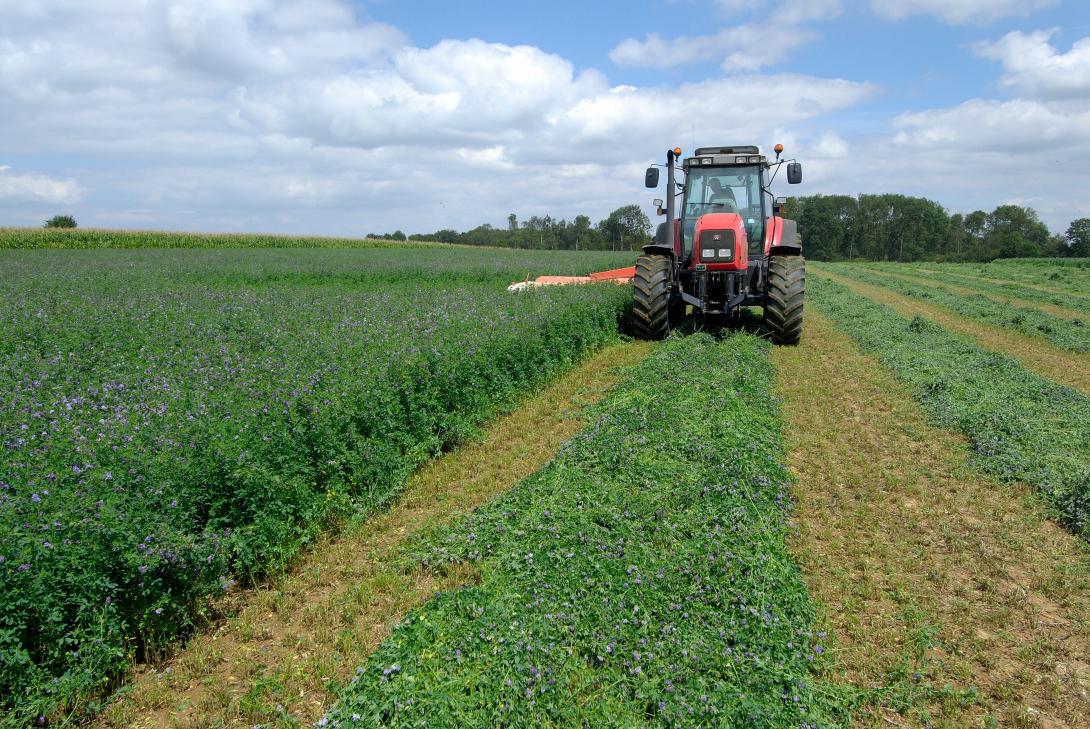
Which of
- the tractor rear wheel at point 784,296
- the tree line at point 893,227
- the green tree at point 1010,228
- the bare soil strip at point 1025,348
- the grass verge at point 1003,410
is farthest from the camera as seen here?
the tree line at point 893,227

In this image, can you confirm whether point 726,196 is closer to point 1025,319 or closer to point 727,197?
point 727,197

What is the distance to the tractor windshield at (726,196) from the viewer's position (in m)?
12.5

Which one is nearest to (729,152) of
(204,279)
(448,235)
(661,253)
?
(661,253)

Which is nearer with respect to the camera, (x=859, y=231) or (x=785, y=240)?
(x=785, y=240)

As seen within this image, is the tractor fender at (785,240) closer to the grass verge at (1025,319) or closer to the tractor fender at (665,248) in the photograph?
the tractor fender at (665,248)

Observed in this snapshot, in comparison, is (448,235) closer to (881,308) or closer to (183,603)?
(881,308)

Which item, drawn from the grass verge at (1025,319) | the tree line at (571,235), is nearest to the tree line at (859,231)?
the tree line at (571,235)

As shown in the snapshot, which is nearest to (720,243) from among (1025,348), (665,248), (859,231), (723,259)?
(723,259)

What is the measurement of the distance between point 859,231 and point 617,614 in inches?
4261

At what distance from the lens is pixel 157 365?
677 cm

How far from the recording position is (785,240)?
42.3ft

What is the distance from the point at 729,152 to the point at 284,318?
885 centimetres

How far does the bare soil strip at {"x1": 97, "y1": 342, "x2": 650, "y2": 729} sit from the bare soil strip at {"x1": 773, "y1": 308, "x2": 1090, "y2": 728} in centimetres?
257

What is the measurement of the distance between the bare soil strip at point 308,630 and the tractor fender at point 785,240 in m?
8.21
